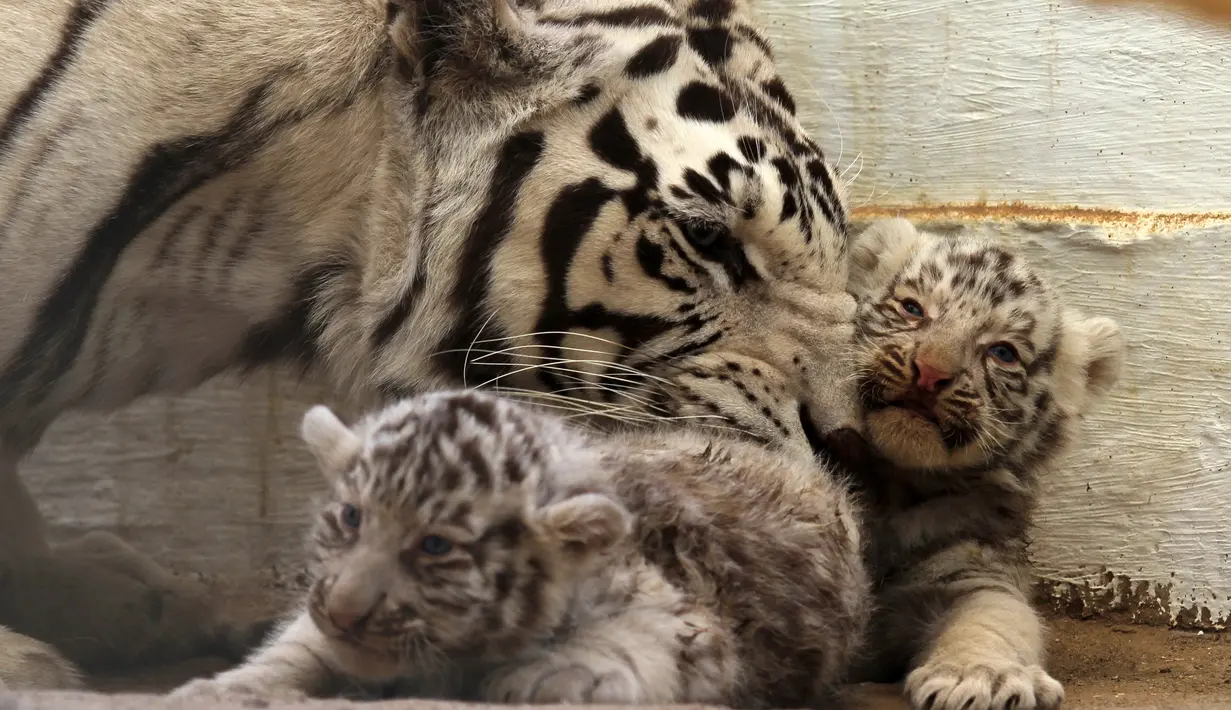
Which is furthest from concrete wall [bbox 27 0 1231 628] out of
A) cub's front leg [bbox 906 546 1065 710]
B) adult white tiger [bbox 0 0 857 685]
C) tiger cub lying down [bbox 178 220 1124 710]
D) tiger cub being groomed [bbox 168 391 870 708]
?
tiger cub being groomed [bbox 168 391 870 708]

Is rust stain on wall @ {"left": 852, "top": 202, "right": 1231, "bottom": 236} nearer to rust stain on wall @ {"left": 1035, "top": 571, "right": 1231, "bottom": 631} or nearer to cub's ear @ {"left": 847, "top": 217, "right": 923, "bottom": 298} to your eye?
cub's ear @ {"left": 847, "top": 217, "right": 923, "bottom": 298}

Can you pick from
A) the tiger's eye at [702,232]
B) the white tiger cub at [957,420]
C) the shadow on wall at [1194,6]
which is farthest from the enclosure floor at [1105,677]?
the shadow on wall at [1194,6]

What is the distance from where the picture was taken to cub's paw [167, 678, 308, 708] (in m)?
1.46

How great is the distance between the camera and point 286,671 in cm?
166

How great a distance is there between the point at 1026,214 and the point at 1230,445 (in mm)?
706

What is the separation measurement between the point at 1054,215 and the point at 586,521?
6.30ft

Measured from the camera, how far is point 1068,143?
3.06m

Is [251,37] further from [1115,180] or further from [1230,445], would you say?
[1230,445]

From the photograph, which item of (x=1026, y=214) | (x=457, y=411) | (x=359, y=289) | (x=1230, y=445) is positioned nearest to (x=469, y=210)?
(x=359, y=289)

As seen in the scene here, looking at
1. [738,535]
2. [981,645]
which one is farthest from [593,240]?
[981,645]

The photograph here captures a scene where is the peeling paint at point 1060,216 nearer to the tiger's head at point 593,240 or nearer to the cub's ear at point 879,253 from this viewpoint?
the cub's ear at point 879,253

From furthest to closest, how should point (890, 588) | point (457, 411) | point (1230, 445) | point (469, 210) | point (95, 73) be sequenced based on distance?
point (1230, 445)
point (890, 588)
point (469, 210)
point (95, 73)
point (457, 411)

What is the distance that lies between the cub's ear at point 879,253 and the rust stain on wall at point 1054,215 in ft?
1.38

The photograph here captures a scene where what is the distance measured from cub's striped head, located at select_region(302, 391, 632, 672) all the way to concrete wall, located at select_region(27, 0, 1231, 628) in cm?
131
